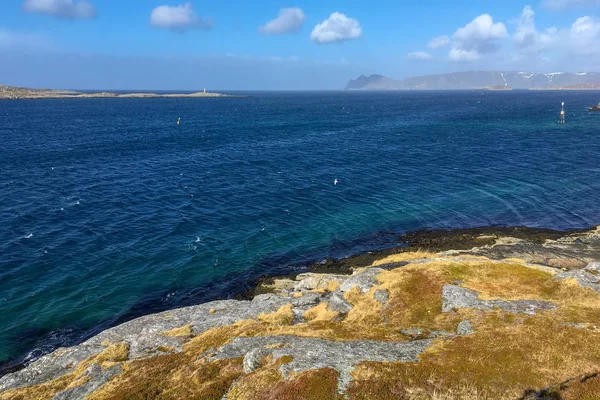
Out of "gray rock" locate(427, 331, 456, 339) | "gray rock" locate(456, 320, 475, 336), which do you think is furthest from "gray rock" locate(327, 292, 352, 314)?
"gray rock" locate(456, 320, 475, 336)

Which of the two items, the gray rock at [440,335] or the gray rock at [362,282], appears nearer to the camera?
the gray rock at [440,335]

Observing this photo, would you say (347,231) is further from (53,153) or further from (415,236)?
(53,153)

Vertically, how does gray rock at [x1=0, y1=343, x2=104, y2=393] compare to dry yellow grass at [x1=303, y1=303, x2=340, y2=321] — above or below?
below

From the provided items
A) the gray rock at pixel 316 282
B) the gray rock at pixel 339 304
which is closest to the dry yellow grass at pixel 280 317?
the gray rock at pixel 339 304

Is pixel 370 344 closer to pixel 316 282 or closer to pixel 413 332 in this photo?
pixel 413 332

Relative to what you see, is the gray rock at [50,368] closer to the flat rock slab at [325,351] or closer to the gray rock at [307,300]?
the flat rock slab at [325,351]

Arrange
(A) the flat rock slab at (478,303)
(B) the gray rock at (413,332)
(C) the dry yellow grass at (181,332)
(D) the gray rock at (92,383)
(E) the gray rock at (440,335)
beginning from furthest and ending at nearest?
(C) the dry yellow grass at (181,332) < (A) the flat rock slab at (478,303) < (B) the gray rock at (413,332) < (E) the gray rock at (440,335) < (D) the gray rock at (92,383)

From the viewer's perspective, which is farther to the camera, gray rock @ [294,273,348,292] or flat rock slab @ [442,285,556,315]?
gray rock @ [294,273,348,292]

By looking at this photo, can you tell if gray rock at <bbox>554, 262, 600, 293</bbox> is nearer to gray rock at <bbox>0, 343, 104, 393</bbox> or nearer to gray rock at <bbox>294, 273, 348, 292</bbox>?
gray rock at <bbox>294, 273, 348, 292</bbox>
